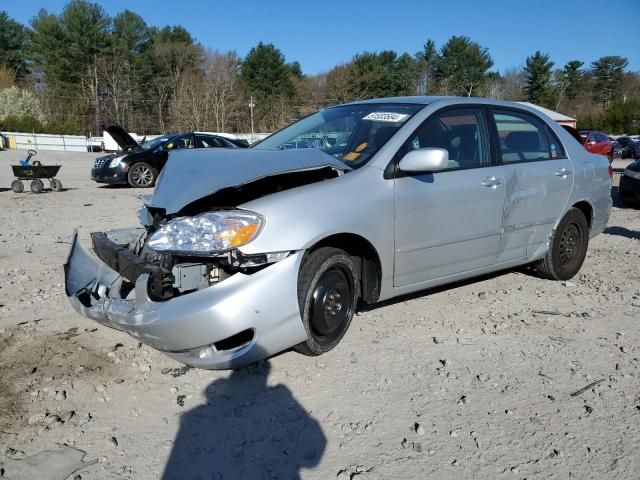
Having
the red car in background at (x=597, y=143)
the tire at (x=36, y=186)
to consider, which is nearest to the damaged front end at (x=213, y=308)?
the tire at (x=36, y=186)

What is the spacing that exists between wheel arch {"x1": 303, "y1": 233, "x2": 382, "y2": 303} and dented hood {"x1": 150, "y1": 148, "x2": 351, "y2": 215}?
0.46 metres

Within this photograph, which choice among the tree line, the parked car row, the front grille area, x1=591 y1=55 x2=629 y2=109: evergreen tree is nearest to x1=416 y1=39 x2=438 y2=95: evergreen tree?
the tree line

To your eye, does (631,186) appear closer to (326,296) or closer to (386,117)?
(386,117)

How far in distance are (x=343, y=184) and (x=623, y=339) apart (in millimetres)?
2302

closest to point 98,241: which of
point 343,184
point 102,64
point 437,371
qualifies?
point 343,184

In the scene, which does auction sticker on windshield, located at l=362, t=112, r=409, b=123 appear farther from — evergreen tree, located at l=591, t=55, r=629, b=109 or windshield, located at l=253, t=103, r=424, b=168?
evergreen tree, located at l=591, t=55, r=629, b=109

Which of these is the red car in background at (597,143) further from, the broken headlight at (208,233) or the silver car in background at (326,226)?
the broken headlight at (208,233)

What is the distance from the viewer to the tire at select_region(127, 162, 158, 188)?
13.5m

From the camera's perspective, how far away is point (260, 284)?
284 cm

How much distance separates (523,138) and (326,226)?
246 centimetres

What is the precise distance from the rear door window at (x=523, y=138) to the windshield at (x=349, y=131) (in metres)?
0.89

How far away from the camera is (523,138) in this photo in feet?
15.3

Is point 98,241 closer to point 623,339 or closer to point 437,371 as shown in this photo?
point 437,371

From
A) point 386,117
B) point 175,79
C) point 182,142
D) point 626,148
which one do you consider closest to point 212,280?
point 386,117
